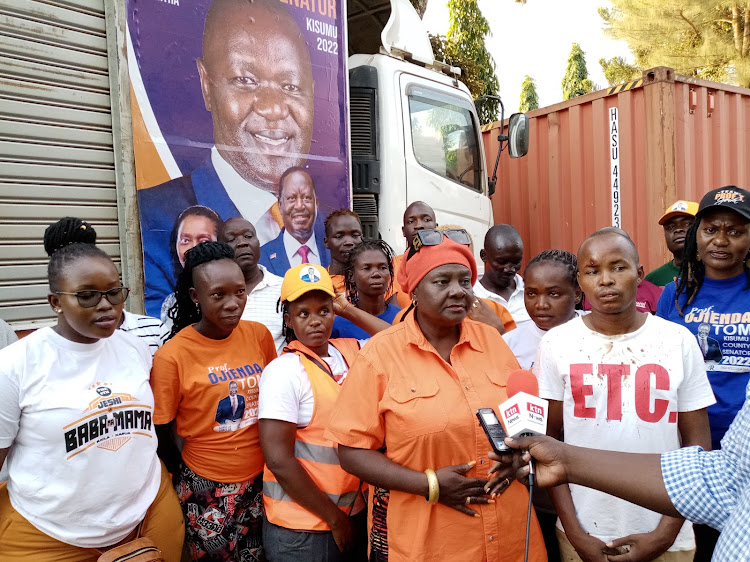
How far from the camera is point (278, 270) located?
4.01 m

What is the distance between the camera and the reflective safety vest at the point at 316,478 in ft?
7.22

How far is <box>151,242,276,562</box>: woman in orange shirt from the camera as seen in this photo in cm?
232

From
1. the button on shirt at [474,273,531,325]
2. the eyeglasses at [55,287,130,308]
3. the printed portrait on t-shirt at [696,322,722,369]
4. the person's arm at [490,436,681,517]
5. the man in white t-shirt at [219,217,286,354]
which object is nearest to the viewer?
the person's arm at [490,436,681,517]

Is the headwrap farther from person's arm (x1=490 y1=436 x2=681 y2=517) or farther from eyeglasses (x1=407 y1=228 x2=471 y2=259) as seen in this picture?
person's arm (x1=490 y1=436 x2=681 y2=517)

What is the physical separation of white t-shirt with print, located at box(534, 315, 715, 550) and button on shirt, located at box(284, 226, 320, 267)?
2437 millimetres

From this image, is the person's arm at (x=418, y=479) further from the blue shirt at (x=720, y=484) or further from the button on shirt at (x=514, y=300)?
the button on shirt at (x=514, y=300)

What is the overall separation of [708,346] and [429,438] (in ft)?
4.56

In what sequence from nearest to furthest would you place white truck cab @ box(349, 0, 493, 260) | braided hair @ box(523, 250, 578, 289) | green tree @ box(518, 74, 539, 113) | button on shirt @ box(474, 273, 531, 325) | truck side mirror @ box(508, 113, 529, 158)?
braided hair @ box(523, 250, 578, 289), button on shirt @ box(474, 273, 531, 325), white truck cab @ box(349, 0, 493, 260), truck side mirror @ box(508, 113, 529, 158), green tree @ box(518, 74, 539, 113)

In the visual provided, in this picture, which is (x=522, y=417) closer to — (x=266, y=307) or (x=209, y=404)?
(x=209, y=404)

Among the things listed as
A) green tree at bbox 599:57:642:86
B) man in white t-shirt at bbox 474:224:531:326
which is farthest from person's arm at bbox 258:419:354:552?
green tree at bbox 599:57:642:86

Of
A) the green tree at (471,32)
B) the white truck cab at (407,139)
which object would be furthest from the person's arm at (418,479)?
the green tree at (471,32)

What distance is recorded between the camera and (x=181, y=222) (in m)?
3.48

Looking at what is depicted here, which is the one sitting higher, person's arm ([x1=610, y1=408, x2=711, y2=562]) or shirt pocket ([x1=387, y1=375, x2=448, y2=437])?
shirt pocket ([x1=387, y1=375, x2=448, y2=437])

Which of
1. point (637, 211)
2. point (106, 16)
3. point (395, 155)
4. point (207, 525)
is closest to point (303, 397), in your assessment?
point (207, 525)
